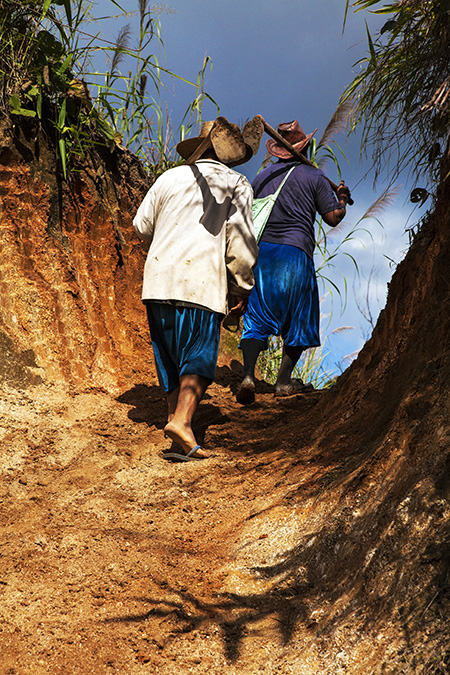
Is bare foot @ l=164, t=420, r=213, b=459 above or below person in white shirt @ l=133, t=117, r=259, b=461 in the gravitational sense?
below

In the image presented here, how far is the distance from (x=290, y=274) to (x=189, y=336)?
1481 mm

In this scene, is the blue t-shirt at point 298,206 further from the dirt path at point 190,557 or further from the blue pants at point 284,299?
the dirt path at point 190,557

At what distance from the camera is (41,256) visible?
4293mm

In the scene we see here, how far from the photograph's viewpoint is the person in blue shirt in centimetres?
455

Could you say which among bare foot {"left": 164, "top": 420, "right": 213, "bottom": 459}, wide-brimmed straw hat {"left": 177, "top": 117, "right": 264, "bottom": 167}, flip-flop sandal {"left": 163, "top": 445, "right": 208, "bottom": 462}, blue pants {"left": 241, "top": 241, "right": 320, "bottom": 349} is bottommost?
flip-flop sandal {"left": 163, "top": 445, "right": 208, "bottom": 462}

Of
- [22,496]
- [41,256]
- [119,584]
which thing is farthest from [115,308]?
[119,584]

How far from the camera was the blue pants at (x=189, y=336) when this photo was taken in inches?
129

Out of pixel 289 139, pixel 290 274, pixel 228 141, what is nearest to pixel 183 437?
pixel 228 141

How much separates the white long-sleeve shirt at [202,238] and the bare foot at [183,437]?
2.27 feet

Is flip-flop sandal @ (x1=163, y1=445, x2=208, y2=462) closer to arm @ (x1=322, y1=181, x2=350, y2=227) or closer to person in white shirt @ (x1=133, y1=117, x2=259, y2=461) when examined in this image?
person in white shirt @ (x1=133, y1=117, x2=259, y2=461)

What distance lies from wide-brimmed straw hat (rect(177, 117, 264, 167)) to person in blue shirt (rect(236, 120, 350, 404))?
0.98 m

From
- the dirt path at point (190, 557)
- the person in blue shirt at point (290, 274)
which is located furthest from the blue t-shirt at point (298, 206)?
the dirt path at point (190, 557)

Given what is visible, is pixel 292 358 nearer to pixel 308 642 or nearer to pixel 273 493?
pixel 273 493

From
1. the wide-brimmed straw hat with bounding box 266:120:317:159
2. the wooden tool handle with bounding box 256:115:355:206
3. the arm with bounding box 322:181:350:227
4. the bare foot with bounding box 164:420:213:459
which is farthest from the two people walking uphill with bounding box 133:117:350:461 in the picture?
the wide-brimmed straw hat with bounding box 266:120:317:159
